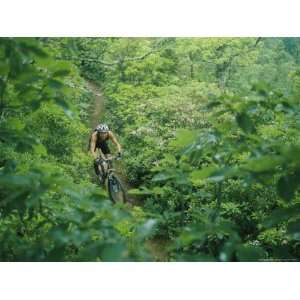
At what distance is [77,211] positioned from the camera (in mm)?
1719

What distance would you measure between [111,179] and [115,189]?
0.19 metres

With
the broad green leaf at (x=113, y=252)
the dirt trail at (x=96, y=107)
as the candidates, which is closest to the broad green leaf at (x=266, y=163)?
the broad green leaf at (x=113, y=252)

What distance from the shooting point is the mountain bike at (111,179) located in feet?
13.5

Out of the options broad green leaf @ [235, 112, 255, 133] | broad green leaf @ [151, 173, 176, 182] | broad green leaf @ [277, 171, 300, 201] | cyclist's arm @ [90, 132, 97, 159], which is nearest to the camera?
broad green leaf @ [277, 171, 300, 201]

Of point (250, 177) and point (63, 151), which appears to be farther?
point (63, 151)

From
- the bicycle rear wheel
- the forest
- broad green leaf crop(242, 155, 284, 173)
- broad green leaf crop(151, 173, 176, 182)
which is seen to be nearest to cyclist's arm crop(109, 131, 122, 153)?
the forest

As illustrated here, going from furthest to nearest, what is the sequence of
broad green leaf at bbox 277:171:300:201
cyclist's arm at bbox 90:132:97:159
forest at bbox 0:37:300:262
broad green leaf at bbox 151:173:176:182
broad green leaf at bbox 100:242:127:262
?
cyclist's arm at bbox 90:132:97:159 → forest at bbox 0:37:300:262 → broad green leaf at bbox 151:173:176:182 → broad green leaf at bbox 277:171:300:201 → broad green leaf at bbox 100:242:127:262

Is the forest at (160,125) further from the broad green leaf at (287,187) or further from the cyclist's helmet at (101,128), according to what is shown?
the broad green leaf at (287,187)

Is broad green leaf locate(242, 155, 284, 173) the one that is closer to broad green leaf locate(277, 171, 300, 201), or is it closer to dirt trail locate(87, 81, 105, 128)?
broad green leaf locate(277, 171, 300, 201)

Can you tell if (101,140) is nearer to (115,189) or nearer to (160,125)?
(115,189)

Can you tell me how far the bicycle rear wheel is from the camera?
403 centimetres

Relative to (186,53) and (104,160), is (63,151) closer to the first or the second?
(104,160)

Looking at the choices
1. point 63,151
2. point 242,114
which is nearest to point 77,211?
point 242,114
